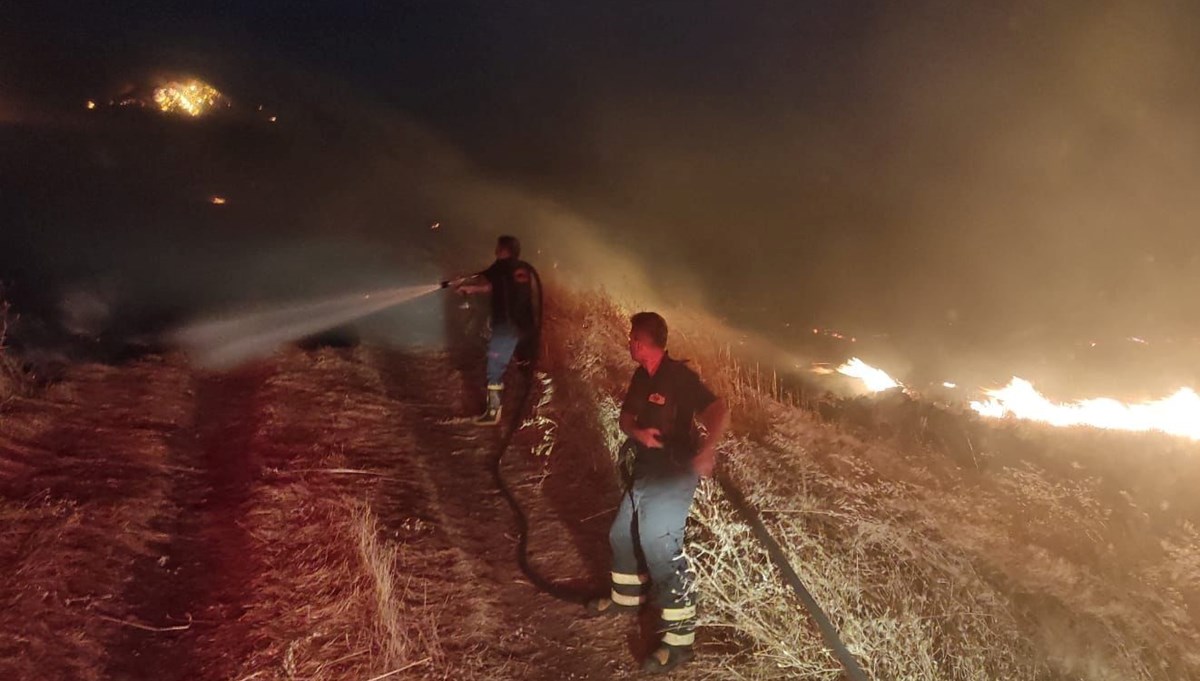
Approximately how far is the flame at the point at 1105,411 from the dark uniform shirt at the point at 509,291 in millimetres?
7723

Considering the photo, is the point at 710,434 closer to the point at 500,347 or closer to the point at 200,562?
the point at 200,562

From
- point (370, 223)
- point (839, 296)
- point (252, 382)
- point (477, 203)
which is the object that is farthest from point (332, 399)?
point (839, 296)

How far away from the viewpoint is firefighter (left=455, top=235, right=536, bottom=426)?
7.06 m

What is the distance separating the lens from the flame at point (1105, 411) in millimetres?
11469

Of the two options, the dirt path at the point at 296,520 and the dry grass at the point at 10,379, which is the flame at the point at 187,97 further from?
the dry grass at the point at 10,379

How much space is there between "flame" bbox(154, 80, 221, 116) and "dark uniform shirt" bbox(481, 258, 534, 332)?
1833cm

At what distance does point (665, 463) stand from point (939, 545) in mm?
2843

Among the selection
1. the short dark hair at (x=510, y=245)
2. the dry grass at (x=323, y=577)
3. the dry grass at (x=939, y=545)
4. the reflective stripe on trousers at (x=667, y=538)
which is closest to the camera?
the dry grass at (x=323, y=577)

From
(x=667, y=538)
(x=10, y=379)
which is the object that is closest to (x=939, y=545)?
(x=667, y=538)

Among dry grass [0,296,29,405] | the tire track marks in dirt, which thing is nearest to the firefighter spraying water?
the tire track marks in dirt

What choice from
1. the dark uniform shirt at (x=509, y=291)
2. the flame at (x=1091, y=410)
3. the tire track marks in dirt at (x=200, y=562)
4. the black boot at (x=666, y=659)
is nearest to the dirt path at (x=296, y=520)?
the tire track marks in dirt at (x=200, y=562)

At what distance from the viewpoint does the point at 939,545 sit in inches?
223

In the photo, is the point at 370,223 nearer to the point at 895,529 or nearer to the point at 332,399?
the point at 332,399

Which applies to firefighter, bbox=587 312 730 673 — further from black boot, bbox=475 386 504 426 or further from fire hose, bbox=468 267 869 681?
black boot, bbox=475 386 504 426
